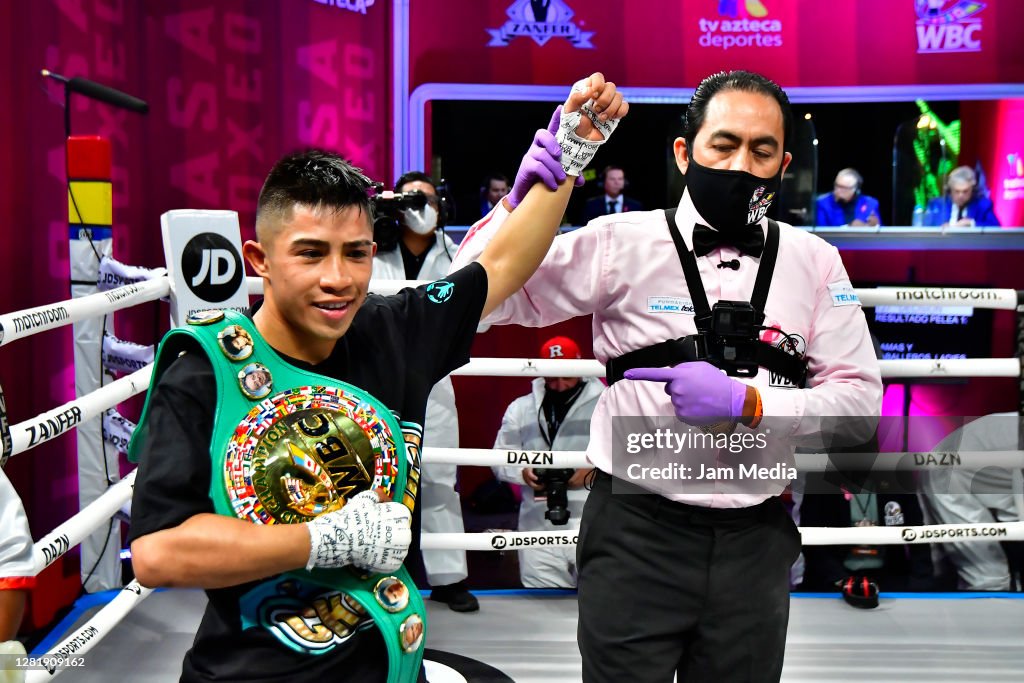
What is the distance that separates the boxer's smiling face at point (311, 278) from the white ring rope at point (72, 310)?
92 centimetres

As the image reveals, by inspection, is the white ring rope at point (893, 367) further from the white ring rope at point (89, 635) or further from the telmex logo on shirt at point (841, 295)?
the white ring rope at point (89, 635)

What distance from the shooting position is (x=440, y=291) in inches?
71.4

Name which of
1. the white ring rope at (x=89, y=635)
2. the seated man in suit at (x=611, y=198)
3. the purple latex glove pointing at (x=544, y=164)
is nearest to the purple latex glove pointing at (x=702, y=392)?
the purple latex glove pointing at (x=544, y=164)

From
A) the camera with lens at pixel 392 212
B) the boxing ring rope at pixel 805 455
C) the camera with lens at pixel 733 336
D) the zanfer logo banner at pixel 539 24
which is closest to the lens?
the camera with lens at pixel 733 336

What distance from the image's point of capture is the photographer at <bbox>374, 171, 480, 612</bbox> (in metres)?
3.64

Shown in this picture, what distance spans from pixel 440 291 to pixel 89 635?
5.00 ft

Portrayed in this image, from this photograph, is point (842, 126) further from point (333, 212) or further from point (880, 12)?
point (333, 212)

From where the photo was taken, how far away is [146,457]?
1.45 metres

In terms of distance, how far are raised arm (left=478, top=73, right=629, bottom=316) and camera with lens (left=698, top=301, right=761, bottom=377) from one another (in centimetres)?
38

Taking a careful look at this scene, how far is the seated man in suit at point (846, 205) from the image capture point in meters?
6.46

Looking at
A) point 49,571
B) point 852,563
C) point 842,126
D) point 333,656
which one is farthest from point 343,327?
point 842,126

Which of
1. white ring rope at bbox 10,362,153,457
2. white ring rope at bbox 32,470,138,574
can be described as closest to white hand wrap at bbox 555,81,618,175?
white ring rope at bbox 10,362,153,457

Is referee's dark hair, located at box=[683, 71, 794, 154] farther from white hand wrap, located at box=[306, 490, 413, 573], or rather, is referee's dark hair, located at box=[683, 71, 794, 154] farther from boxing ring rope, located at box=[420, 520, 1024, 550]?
boxing ring rope, located at box=[420, 520, 1024, 550]

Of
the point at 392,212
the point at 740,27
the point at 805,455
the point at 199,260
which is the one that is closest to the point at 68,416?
the point at 199,260
